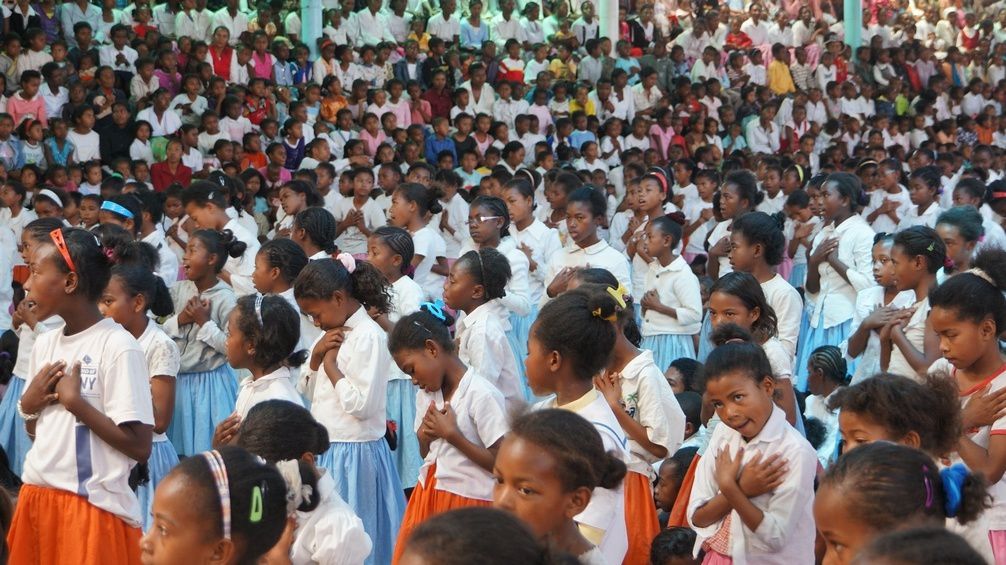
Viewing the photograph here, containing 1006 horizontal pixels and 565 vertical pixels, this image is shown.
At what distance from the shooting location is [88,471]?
3582 mm

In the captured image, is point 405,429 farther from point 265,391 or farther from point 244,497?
point 244,497

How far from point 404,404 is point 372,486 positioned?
1.44 m

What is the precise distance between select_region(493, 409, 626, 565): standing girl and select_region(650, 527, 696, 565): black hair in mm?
1167

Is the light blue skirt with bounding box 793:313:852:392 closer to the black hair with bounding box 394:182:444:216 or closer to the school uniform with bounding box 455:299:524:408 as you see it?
Result: the black hair with bounding box 394:182:444:216

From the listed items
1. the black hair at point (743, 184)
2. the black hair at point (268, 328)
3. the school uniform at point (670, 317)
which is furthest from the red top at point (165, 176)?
the black hair at point (268, 328)

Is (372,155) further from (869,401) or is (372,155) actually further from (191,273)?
(869,401)

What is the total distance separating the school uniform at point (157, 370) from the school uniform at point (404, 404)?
1.26 meters

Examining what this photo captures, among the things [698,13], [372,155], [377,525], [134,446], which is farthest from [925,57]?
[134,446]

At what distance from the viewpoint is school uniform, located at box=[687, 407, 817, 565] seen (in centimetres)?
339

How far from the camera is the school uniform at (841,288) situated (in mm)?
7457

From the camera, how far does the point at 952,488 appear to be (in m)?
2.60

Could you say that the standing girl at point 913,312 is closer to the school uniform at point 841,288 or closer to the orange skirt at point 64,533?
the school uniform at point 841,288

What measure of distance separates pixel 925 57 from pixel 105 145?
12.4 m

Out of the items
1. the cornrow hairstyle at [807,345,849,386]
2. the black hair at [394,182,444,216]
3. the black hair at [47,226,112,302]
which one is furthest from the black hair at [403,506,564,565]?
the black hair at [394,182,444,216]
